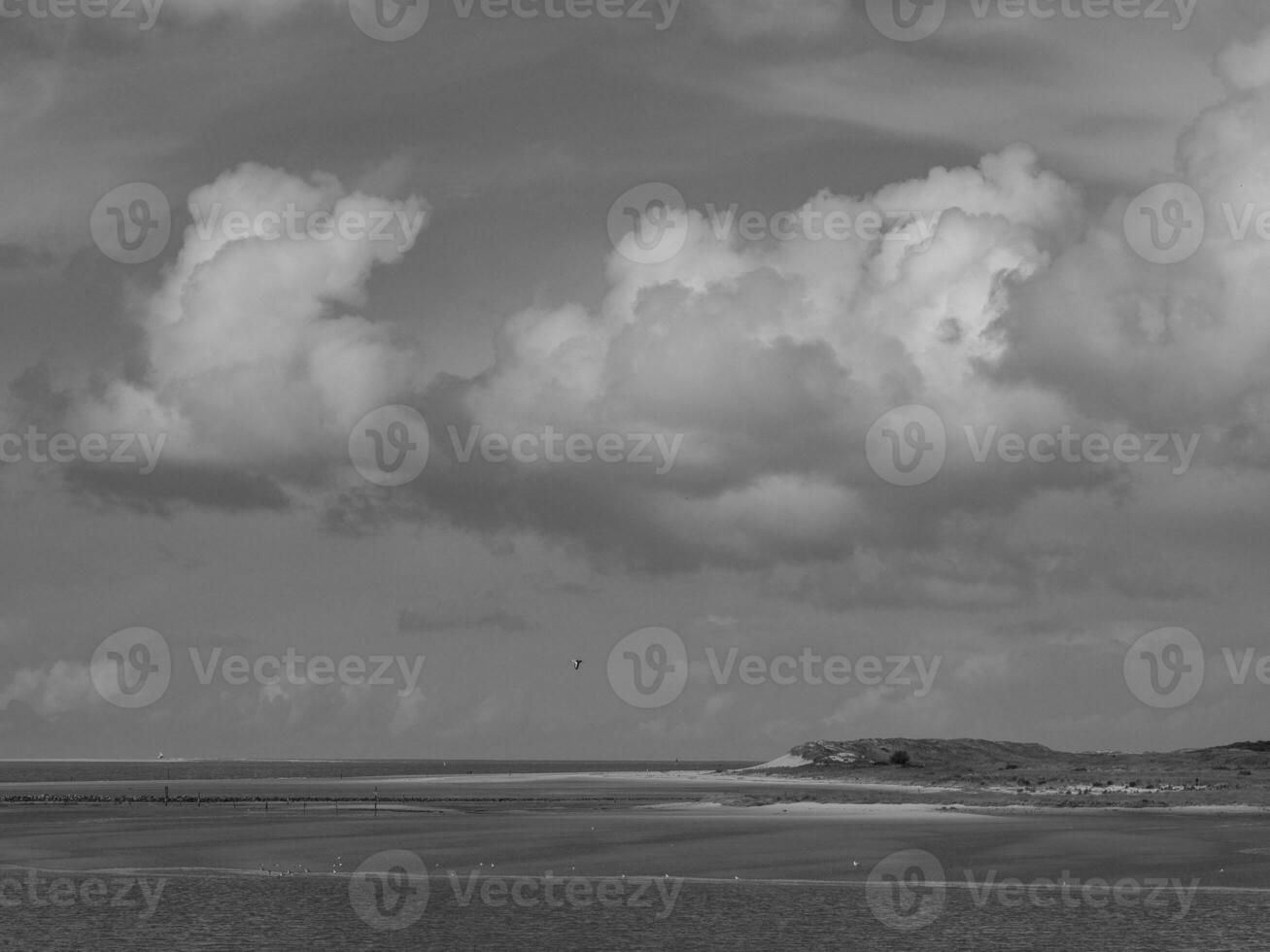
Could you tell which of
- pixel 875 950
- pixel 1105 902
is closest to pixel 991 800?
pixel 1105 902

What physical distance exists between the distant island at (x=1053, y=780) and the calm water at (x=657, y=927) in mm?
61828

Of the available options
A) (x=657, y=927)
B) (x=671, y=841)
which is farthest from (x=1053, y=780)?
(x=657, y=927)

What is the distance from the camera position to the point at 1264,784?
134 metres

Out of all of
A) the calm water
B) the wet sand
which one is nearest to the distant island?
the wet sand

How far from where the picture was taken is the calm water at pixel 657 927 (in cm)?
5472

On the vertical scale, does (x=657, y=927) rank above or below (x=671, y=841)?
below

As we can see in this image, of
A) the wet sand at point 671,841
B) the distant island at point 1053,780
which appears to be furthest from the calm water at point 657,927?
the distant island at point 1053,780

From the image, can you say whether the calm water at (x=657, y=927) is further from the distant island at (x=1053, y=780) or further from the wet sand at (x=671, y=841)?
the distant island at (x=1053, y=780)

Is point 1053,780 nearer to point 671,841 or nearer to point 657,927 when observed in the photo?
point 671,841

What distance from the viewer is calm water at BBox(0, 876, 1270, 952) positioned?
54719 mm

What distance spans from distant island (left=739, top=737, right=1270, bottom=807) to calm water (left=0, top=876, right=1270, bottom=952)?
61.8 m

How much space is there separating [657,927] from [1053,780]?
100605 mm

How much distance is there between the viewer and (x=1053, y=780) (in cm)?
14925

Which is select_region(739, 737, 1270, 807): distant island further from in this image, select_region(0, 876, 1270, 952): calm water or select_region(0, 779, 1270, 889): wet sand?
select_region(0, 876, 1270, 952): calm water
